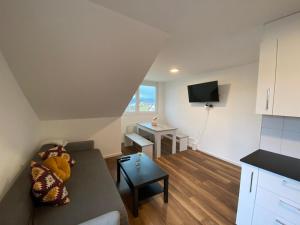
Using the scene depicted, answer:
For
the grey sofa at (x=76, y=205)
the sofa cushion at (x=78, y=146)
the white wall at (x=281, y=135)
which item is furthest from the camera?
the sofa cushion at (x=78, y=146)

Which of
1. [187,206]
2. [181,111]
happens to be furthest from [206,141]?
[187,206]

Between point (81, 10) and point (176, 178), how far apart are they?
273 centimetres

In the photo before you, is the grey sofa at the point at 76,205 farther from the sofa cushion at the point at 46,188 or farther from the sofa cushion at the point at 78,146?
the sofa cushion at the point at 78,146

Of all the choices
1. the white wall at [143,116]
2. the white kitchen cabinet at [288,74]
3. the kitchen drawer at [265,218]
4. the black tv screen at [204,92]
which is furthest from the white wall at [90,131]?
the white kitchen cabinet at [288,74]

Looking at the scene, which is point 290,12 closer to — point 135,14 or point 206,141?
point 135,14

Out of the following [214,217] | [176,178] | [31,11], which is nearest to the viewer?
[31,11]

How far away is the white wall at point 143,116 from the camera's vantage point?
4.57 meters

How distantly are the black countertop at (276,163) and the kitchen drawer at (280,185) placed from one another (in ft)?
0.15

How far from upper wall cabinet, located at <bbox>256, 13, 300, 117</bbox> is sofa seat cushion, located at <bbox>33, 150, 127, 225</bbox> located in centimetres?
184

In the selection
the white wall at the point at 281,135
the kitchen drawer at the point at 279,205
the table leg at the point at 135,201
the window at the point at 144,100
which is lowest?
the table leg at the point at 135,201

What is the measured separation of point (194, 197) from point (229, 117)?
1.95 meters

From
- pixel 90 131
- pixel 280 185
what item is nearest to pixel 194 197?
pixel 280 185

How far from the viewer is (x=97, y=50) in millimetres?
1480

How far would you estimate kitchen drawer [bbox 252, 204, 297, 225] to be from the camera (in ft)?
3.99
